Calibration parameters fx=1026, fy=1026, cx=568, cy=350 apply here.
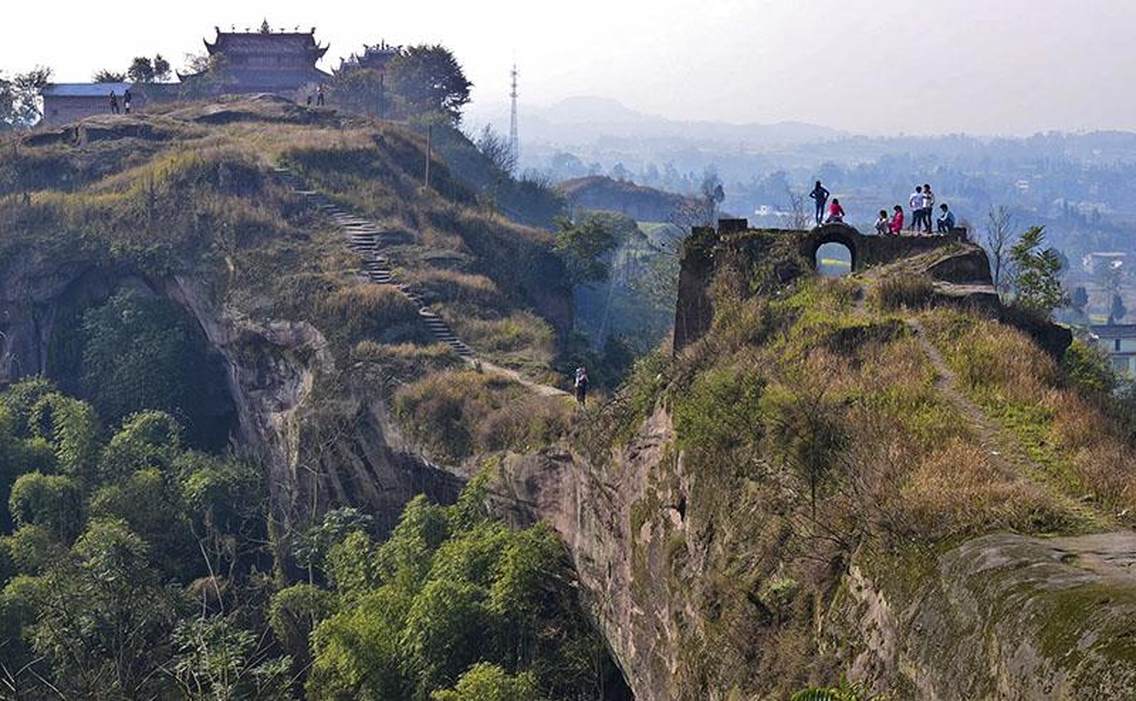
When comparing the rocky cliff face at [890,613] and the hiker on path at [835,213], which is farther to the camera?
the hiker on path at [835,213]

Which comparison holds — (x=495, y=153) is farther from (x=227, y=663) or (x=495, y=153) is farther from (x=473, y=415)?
(x=227, y=663)

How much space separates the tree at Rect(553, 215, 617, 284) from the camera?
1570 inches

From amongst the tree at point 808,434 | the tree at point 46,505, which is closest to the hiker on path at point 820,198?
the tree at point 808,434

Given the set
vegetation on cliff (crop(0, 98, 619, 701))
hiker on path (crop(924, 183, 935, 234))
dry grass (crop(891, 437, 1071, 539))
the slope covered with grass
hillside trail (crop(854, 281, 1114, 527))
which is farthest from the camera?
the slope covered with grass

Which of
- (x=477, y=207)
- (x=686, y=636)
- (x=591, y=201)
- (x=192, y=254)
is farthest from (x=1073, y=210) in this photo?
(x=686, y=636)

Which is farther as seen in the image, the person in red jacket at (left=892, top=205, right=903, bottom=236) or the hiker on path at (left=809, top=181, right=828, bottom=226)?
the hiker on path at (left=809, top=181, right=828, bottom=226)

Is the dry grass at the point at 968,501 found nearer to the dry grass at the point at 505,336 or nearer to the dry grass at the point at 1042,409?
the dry grass at the point at 1042,409

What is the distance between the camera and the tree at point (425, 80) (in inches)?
2389

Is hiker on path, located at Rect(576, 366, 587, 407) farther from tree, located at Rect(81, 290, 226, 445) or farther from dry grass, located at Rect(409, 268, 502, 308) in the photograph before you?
tree, located at Rect(81, 290, 226, 445)

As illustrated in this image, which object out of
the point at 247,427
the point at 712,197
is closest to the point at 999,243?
the point at 247,427

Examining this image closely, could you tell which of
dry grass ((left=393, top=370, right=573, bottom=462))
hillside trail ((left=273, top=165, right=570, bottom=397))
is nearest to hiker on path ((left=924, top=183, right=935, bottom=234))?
dry grass ((left=393, top=370, right=573, bottom=462))

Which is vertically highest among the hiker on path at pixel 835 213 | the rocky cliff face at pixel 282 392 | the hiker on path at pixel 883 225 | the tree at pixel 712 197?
the tree at pixel 712 197

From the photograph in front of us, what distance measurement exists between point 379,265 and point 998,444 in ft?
79.1

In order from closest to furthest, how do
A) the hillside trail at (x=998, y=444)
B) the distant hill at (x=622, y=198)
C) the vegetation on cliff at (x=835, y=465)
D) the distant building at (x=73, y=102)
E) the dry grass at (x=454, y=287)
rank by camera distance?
the hillside trail at (x=998, y=444) → the vegetation on cliff at (x=835, y=465) → the dry grass at (x=454, y=287) → the distant building at (x=73, y=102) → the distant hill at (x=622, y=198)
